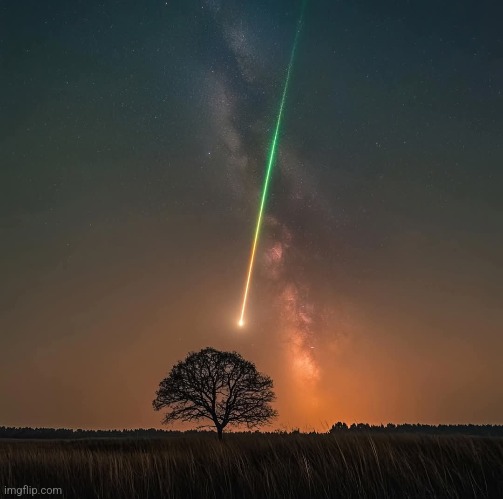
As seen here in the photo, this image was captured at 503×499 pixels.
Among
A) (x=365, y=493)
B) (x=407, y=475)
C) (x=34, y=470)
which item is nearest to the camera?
(x=365, y=493)

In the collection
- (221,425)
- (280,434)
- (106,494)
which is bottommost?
(106,494)

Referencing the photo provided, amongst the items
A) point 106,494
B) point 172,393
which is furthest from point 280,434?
point 172,393

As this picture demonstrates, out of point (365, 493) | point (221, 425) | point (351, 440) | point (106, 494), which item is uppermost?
point (221, 425)

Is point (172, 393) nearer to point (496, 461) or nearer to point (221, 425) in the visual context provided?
point (221, 425)

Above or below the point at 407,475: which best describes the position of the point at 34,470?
above

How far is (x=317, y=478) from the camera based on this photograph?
22.2 ft

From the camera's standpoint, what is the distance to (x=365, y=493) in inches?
235

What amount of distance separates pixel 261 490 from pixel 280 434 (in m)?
4.41

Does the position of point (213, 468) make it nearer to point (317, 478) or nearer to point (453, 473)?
point (317, 478)

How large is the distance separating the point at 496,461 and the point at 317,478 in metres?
2.78

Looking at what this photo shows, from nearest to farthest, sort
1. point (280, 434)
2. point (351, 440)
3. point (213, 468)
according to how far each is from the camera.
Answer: point (213, 468) → point (351, 440) → point (280, 434)

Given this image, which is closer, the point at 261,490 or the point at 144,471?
the point at 261,490

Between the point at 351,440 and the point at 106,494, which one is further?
the point at 351,440

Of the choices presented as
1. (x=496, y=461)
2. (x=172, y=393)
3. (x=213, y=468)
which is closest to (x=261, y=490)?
(x=213, y=468)
